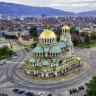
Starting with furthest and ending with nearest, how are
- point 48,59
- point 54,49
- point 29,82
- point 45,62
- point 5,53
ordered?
point 5,53 < point 54,49 < point 48,59 < point 45,62 < point 29,82

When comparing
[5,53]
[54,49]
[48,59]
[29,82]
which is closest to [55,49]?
[54,49]

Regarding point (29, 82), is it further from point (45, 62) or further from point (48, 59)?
point (48, 59)

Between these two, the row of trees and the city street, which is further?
the row of trees

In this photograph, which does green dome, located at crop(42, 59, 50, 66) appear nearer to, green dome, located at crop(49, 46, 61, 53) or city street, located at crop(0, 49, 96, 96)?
green dome, located at crop(49, 46, 61, 53)

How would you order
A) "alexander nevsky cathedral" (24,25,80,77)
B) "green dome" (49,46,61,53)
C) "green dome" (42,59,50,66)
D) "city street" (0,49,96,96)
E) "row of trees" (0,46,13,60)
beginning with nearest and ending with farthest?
"city street" (0,49,96,96)
"green dome" (42,59,50,66)
"alexander nevsky cathedral" (24,25,80,77)
"green dome" (49,46,61,53)
"row of trees" (0,46,13,60)

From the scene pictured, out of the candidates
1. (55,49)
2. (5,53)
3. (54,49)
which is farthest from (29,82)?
(5,53)

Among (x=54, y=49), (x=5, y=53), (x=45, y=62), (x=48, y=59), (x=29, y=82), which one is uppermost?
(x=54, y=49)

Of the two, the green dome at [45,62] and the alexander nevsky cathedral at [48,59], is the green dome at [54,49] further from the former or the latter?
the green dome at [45,62]

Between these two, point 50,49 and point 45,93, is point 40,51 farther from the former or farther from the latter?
point 45,93

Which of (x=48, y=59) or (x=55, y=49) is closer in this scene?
(x=48, y=59)

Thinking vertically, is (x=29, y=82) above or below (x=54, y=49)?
below

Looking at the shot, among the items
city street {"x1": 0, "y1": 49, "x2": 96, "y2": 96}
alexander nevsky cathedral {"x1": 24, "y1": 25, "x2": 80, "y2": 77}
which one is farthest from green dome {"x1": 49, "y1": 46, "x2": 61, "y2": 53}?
city street {"x1": 0, "y1": 49, "x2": 96, "y2": 96}

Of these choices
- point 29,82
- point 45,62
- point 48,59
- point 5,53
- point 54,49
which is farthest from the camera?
point 5,53

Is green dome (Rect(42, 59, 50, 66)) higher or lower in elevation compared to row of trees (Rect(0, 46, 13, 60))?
higher
